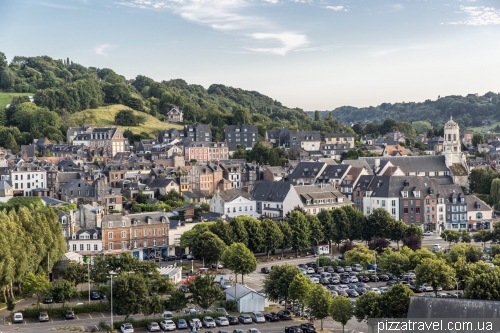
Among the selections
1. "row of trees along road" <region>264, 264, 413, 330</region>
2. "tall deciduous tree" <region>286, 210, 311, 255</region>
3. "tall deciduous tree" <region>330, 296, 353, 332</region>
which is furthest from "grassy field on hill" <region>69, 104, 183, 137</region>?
"tall deciduous tree" <region>330, 296, 353, 332</region>

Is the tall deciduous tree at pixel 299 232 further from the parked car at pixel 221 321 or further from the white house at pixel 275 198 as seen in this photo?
the parked car at pixel 221 321

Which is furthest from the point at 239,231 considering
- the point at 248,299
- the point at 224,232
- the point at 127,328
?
the point at 127,328

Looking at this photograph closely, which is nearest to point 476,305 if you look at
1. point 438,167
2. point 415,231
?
point 415,231

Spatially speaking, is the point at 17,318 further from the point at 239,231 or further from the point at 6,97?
the point at 6,97

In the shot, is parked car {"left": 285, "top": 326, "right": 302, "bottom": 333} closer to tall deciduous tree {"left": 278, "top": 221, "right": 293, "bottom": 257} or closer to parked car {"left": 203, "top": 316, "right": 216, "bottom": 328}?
parked car {"left": 203, "top": 316, "right": 216, "bottom": 328}

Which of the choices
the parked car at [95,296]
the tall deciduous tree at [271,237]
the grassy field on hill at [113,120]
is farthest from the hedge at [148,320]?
the grassy field on hill at [113,120]
